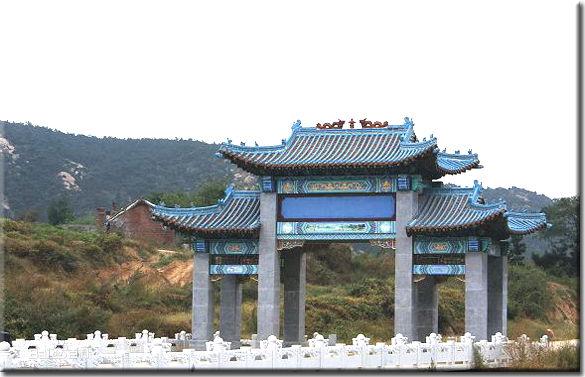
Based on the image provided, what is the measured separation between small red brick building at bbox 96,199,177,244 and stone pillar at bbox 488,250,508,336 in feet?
137

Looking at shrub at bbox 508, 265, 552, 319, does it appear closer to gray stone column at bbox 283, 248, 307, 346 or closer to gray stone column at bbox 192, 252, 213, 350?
gray stone column at bbox 283, 248, 307, 346

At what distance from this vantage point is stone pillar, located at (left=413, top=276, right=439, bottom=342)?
1625 inches

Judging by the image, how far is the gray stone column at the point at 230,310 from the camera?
41.8 meters

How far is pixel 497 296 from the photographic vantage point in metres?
41.4

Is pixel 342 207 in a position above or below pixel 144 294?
above

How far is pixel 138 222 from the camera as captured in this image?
8219 centimetres

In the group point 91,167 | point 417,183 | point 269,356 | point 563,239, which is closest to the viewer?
point 269,356

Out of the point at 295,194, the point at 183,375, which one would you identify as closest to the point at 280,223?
the point at 295,194

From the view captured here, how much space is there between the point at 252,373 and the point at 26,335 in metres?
21.3

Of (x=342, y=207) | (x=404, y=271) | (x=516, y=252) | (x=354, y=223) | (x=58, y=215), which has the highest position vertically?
(x=58, y=215)

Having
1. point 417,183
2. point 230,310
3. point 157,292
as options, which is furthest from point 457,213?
point 157,292

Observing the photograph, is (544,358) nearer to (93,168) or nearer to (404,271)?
(404,271)

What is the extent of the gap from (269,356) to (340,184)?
33.1 ft

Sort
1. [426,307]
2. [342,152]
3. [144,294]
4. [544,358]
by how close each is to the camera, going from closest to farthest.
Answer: [544,358], [342,152], [426,307], [144,294]
